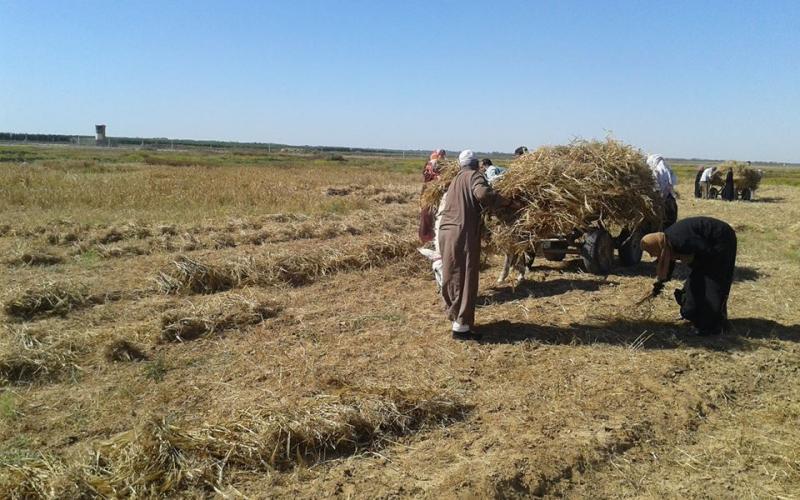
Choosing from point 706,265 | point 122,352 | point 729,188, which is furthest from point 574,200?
point 729,188

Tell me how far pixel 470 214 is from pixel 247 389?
2458mm

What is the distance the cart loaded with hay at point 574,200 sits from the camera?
245 inches

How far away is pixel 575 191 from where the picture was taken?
21.3ft

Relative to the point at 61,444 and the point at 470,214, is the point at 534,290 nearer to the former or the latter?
the point at 470,214

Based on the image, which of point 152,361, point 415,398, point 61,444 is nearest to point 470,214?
point 415,398

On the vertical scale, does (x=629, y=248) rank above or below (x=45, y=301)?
above

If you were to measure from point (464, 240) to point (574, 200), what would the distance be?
1959mm

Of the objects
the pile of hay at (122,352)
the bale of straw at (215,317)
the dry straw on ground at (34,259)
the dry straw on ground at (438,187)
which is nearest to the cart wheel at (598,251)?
the dry straw on ground at (438,187)

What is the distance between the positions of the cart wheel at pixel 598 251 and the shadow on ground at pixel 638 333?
159 centimetres

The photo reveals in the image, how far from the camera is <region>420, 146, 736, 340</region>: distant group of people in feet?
16.5

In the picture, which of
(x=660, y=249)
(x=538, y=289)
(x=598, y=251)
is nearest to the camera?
(x=660, y=249)

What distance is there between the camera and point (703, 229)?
511cm

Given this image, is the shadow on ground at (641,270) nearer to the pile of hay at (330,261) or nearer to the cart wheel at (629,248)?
the cart wheel at (629,248)

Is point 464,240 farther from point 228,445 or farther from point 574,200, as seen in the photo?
point 228,445
